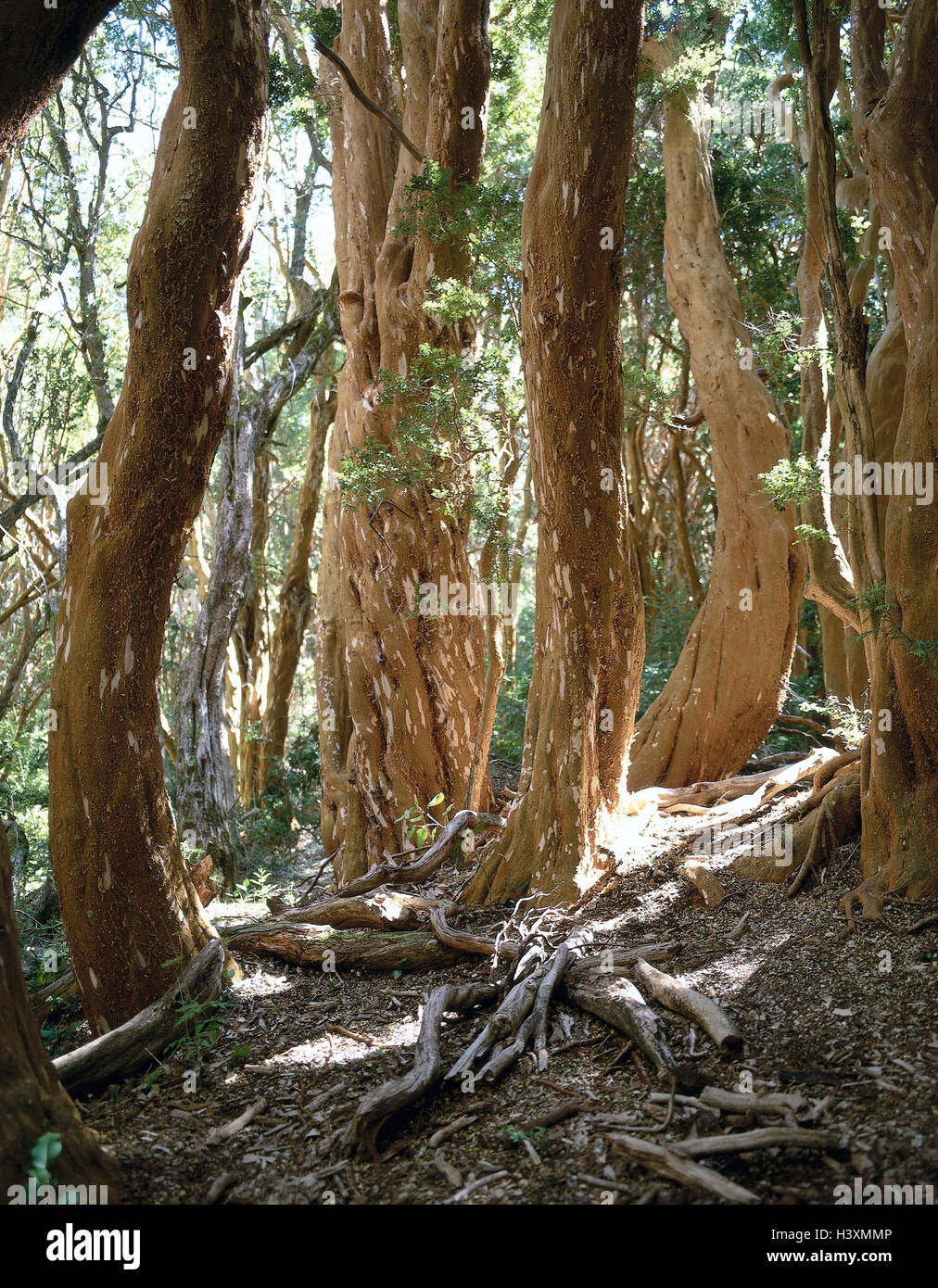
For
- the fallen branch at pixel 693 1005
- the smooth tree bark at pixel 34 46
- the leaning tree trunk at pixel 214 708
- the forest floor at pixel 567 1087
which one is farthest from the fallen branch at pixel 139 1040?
the leaning tree trunk at pixel 214 708

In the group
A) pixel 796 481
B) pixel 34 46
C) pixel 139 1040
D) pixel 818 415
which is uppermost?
pixel 34 46

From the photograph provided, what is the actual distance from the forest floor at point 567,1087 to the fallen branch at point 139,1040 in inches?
3.8

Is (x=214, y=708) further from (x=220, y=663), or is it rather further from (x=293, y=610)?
(x=293, y=610)

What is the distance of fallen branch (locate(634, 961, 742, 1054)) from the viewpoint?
359 cm

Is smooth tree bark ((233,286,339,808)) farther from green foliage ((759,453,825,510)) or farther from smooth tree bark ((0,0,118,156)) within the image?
smooth tree bark ((0,0,118,156))

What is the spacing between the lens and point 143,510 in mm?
4117

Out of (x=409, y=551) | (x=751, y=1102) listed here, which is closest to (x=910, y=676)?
(x=751, y=1102)

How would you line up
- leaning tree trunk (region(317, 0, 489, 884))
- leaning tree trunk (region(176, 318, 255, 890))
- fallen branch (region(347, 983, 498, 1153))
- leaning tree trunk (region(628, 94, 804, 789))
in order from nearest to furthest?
fallen branch (region(347, 983, 498, 1153)), leaning tree trunk (region(317, 0, 489, 884)), leaning tree trunk (region(628, 94, 804, 789)), leaning tree trunk (region(176, 318, 255, 890))

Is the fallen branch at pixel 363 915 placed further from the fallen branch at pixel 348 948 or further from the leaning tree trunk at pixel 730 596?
the leaning tree trunk at pixel 730 596

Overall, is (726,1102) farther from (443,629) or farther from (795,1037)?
(443,629)

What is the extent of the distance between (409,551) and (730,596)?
9.10 ft

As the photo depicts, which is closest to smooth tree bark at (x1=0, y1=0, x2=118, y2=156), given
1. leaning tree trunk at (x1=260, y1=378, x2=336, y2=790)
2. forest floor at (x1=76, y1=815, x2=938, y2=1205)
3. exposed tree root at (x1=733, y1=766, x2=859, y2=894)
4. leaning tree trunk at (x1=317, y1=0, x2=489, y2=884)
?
forest floor at (x1=76, y1=815, x2=938, y2=1205)

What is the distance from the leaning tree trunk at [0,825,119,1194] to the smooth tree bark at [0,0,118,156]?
2.45m

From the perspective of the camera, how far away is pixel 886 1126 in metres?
2.89
